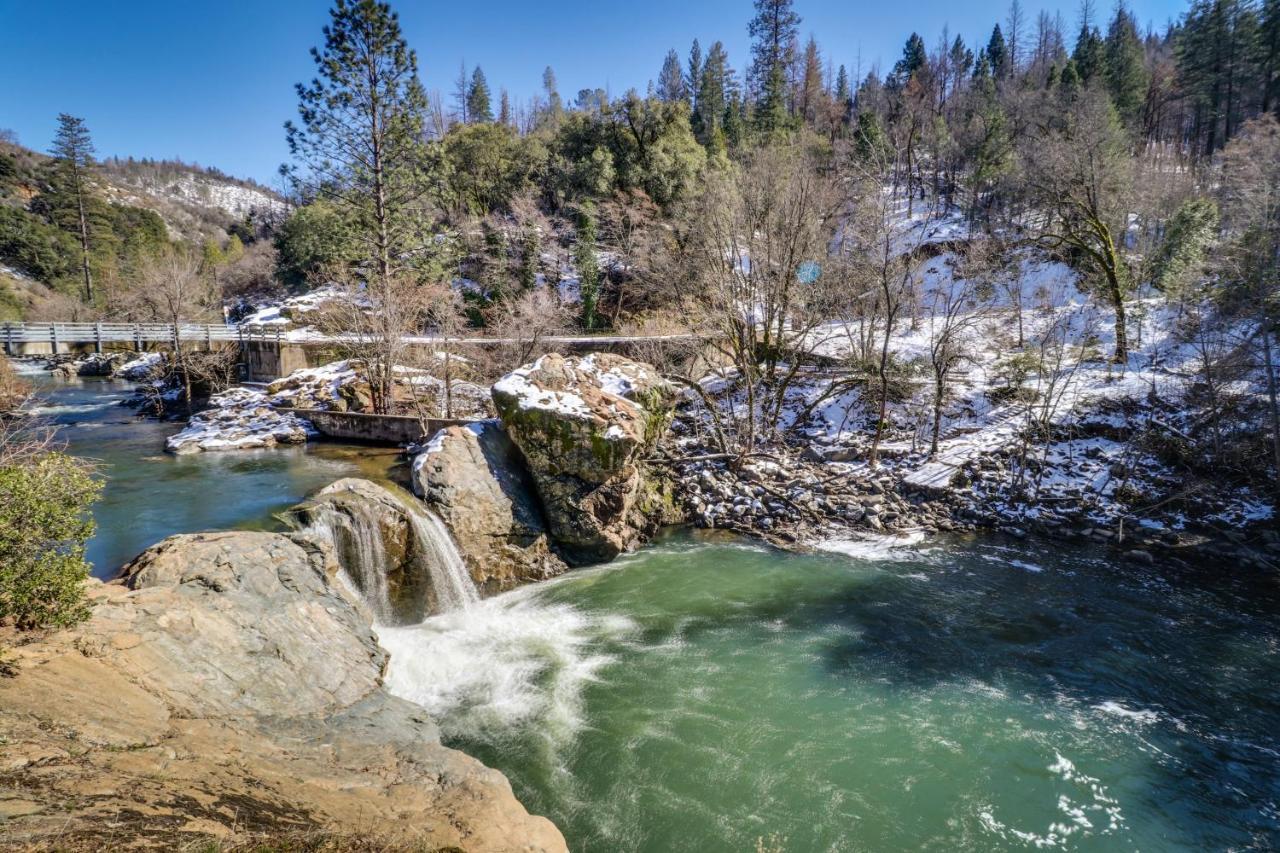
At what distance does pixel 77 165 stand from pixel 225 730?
68680 millimetres

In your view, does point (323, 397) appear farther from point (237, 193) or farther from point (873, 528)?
point (237, 193)

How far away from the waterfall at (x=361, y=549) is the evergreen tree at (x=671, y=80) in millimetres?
68525

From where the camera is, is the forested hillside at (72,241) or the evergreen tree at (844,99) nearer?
the forested hillside at (72,241)

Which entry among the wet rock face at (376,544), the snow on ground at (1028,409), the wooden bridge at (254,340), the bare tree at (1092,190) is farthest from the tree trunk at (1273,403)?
the wet rock face at (376,544)

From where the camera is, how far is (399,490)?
11125mm

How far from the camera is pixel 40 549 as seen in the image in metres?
4.90

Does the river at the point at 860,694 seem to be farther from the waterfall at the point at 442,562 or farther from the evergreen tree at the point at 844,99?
the evergreen tree at the point at 844,99

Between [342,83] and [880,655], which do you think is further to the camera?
[342,83]

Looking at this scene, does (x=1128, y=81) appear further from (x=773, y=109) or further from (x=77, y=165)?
(x=77, y=165)

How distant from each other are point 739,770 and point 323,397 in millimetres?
18957

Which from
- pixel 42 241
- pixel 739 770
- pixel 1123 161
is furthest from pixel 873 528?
pixel 42 241

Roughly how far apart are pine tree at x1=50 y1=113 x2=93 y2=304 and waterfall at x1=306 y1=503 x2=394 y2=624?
58.1m

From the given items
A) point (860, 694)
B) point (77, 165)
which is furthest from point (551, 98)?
point (860, 694)

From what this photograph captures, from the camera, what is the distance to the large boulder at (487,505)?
1117 cm
